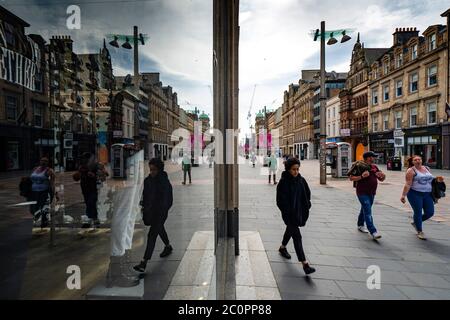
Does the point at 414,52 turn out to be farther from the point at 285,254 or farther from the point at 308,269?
the point at 308,269

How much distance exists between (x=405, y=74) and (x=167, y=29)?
31866mm

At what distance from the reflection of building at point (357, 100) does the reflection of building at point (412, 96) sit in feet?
Result: 5.92

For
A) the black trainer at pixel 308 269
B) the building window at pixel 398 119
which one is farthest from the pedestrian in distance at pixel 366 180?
the building window at pixel 398 119

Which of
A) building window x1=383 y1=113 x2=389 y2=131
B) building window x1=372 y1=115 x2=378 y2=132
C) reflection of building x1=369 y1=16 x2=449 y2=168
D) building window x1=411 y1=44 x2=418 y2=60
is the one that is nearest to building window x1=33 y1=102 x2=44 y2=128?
reflection of building x1=369 y1=16 x2=449 y2=168

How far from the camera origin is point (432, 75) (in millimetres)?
24172

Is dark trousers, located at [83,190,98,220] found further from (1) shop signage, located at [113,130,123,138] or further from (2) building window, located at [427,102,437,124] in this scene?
(2) building window, located at [427,102,437,124]

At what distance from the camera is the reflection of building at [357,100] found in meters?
35.8

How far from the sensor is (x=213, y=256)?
3.99 meters

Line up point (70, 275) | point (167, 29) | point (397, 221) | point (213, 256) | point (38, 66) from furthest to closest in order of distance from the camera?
point (397, 221) < point (213, 256) < point (70, 275) < point (167, 29) < point (38, 66)

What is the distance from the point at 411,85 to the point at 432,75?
8.93 feet
